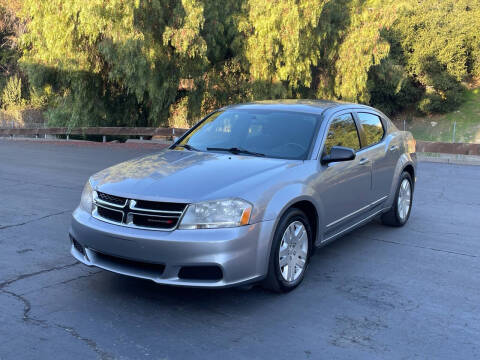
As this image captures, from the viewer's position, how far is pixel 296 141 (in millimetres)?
5441

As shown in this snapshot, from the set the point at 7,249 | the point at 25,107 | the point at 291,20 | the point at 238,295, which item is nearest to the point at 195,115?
the point at 291,20

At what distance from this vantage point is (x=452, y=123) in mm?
39406

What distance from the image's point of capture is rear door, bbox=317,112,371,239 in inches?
207

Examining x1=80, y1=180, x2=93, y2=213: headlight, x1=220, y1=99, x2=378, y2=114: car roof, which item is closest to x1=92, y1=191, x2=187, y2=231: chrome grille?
x1=80, y1=180, x2=93, y2=213: headlight

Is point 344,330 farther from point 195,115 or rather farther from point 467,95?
point 467,95

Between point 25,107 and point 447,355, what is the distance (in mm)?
36754

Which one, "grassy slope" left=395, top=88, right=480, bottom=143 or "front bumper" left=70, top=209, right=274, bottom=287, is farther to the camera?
"grassy slope" left=395, top=88, right=480, bottom=143

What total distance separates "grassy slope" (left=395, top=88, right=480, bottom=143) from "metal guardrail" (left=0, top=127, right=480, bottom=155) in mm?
21869

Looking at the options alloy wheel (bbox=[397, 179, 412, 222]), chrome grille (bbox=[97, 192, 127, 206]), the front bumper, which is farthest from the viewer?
alloy wheel (bbox=[397, 179, 412, 222])

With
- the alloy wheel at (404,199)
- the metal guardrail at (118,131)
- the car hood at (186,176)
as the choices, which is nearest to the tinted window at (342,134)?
the car hood at (186,176)

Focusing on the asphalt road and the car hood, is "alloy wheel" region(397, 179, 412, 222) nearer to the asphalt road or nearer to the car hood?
the asphalt road

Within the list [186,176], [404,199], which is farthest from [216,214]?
[404,199]

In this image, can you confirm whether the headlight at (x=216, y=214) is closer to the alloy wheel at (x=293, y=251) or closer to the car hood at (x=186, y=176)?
the car hood at (x=186, y=176)

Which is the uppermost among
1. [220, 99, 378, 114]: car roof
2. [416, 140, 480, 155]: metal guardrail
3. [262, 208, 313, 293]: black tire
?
[220, 99, 378, 114]: car roof
